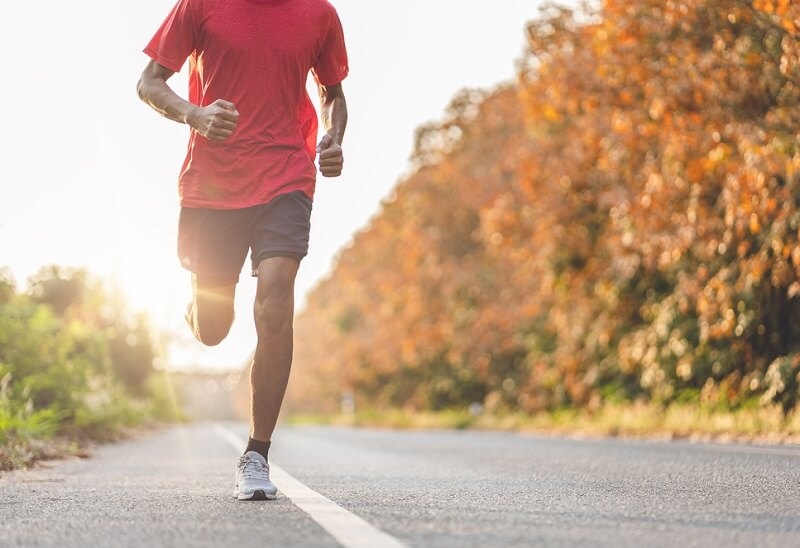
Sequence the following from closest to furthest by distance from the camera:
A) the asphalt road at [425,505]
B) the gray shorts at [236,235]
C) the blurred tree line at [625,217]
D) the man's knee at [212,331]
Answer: the asphalt road at [425,505] < the gray shorts at [236,235] < the man's knee at [212,331] < the blurred tree line at [625,217]

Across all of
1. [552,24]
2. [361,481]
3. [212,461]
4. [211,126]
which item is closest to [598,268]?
[552,24]

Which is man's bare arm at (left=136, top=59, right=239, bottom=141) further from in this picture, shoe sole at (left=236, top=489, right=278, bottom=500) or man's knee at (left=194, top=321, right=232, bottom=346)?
shoe sole at (left=236, top=489, right=278, bottom=500)

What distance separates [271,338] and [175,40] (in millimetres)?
1434

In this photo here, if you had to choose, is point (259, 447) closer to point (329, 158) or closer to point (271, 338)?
point (271, 338)

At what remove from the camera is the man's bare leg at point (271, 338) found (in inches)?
198

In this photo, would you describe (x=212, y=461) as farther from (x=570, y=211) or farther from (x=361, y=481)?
(x=570, y=211)

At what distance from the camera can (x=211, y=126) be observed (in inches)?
198

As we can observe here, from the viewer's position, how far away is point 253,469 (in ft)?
16.1

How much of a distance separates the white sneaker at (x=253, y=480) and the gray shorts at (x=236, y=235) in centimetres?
82

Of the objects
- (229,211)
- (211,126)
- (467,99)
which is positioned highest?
(467,99)

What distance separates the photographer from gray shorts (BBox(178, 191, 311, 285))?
5.13m

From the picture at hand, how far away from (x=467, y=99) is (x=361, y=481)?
2458cm

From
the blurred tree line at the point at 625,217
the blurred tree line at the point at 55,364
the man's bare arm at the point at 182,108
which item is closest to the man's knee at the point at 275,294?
the man's bare arm at the point at 182,108

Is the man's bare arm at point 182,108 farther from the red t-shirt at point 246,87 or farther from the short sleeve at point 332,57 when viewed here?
the short sleeve at point 332,57
